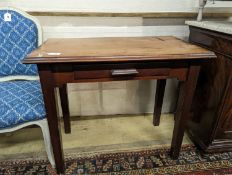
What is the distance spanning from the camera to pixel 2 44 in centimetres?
120

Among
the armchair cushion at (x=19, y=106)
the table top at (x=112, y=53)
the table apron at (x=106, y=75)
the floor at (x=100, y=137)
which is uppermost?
the table top at (x=112, y=53)

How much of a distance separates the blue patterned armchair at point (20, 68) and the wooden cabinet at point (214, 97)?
995 mm

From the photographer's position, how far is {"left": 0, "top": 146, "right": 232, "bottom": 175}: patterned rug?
123 cm

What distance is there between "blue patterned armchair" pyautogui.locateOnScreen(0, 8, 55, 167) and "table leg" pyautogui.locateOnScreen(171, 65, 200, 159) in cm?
74

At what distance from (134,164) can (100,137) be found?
36 centimetres

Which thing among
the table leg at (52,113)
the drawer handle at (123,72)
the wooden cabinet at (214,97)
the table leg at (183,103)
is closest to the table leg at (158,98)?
the wooden cabinet at (214,97)

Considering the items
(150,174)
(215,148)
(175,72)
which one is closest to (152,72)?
(175,72)

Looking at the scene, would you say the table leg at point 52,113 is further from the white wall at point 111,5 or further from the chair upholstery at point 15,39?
the white wall at point 111,5

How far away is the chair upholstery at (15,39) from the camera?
1190 millimetres

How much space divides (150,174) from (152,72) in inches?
25.9

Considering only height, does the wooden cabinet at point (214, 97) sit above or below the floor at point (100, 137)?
above

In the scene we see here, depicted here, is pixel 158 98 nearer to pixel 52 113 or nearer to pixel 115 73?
pixel 115 73

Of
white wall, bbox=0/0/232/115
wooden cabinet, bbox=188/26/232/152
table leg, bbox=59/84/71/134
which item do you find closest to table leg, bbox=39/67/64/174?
table leg, bbox=59/84/71/134

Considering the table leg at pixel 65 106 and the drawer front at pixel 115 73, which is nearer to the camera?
the drawer front at pixel 115 73
